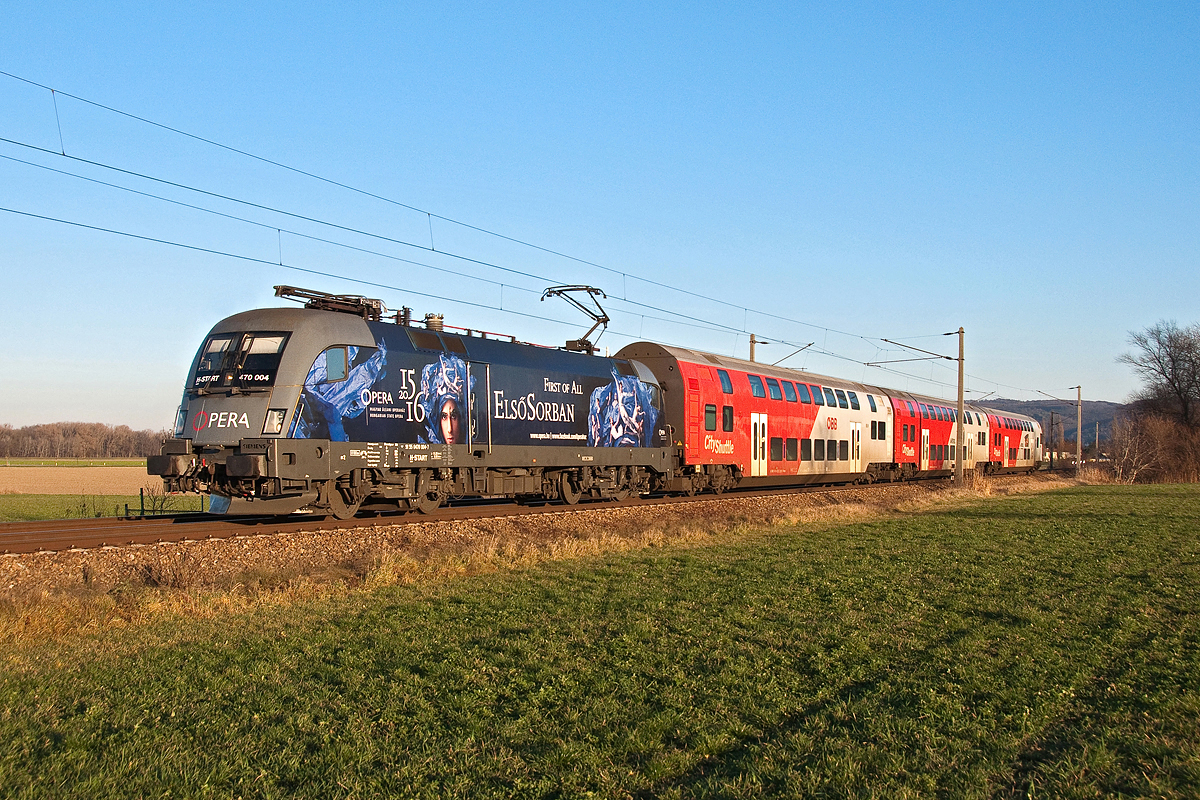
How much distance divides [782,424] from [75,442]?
487 feet

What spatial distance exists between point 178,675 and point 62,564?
5888 millimetres

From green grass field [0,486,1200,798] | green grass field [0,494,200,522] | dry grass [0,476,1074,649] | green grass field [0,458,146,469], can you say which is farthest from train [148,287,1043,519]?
green grass field [0,458,146,469]

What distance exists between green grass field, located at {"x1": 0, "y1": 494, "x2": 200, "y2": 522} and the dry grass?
1067 cm

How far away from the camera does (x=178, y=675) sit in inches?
291

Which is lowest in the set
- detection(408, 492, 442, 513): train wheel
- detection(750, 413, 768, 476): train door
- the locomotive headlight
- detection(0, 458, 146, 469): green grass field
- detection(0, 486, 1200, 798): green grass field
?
detection(0, 458, 146, 469): green grass field

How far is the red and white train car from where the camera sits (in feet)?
86.6

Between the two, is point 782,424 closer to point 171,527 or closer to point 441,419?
point 441,419

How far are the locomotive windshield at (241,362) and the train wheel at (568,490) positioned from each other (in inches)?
357

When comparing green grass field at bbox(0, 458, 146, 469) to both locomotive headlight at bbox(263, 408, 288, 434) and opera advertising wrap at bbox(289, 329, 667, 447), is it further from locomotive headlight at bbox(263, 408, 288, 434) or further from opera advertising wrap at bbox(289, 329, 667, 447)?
locomotive headlight at bbox(263, 408, 288, 434)

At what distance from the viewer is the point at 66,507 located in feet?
101

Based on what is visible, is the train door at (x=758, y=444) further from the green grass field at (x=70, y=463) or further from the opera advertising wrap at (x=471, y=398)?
the green grass field at (x=70, y=463)

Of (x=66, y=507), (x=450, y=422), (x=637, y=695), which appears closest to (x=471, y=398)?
(x=450, y=422)

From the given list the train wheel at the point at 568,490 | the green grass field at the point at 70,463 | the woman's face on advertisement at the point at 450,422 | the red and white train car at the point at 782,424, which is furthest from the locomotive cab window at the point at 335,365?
the green grass field at the point at 70,463

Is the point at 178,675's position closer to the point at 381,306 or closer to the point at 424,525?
the point at 424,525
